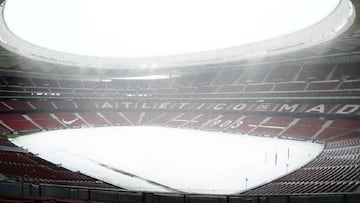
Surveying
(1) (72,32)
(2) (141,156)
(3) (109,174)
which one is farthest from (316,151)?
(1) (72,32)

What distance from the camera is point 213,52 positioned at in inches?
2238

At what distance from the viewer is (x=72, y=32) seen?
51094 millimetres

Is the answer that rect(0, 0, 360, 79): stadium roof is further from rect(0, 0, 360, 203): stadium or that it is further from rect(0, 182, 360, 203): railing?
rect(0, 182, 360, 203): railing

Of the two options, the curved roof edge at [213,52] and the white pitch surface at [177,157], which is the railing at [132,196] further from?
the curved roof edge at [213,52]

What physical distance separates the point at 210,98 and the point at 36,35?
26.0m

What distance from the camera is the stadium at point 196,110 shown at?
56.5ft

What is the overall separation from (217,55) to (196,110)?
10.3 m

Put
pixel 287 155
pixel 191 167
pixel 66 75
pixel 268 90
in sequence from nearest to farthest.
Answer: pixel 191 167, pixel 287 155, pixel 268 90, pixel 66 75

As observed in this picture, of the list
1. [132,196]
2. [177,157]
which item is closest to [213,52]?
[177,157]

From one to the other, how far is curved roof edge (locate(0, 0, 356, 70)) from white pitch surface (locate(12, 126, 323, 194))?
11908 mm

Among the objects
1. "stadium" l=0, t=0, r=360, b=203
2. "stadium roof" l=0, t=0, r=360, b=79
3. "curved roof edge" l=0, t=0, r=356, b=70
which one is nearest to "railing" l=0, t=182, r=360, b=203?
"stadium" l=0, t=0, r=360, b=203

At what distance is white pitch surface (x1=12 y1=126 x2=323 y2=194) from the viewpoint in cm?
1983

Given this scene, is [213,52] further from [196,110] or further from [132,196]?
[132,196]

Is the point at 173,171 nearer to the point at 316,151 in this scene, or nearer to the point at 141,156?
the point at 141,156
